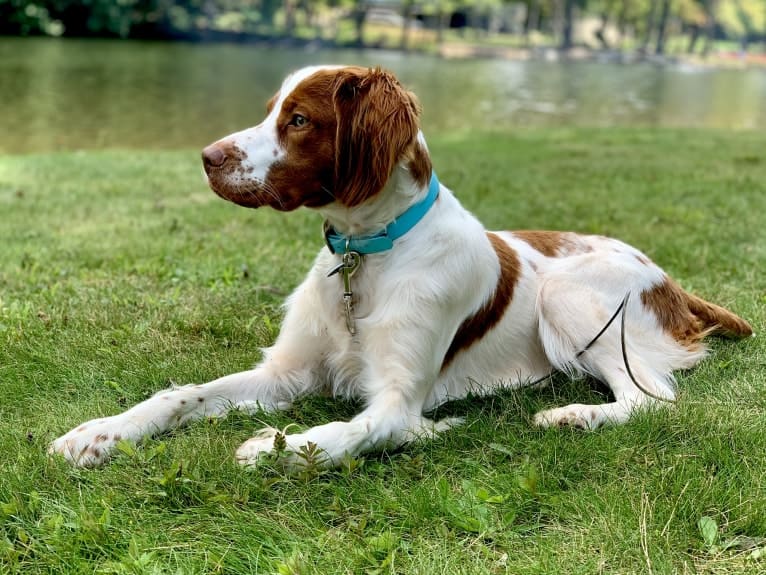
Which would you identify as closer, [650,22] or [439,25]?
[650,22]

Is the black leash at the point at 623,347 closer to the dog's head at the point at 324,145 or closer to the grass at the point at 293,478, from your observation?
the grass at the point at 293,478

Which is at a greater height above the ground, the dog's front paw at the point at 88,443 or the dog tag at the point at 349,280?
the dog tag at the point at 349,280

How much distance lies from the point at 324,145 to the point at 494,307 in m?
1.08

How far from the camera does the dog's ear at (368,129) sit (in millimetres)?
2729

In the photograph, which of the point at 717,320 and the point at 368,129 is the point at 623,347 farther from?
the point at 368,129

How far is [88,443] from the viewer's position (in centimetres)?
256

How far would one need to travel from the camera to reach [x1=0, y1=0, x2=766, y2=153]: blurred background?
59.8ft

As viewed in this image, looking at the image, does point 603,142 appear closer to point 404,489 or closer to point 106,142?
point 106,142

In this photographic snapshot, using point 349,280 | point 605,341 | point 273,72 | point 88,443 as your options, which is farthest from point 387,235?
point 273,72

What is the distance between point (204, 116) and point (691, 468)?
1837 cm

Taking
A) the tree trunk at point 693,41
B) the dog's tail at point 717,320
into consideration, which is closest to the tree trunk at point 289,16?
the tree trunk at point 693,41

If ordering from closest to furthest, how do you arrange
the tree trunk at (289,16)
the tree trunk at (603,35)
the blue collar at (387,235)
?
the blue collar at (387,235) → the tree trunk at (289,16) → the tree trunk at (603,35)

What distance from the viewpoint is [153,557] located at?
6.70 ft

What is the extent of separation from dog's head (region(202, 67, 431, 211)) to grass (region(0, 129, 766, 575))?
0.94 metres
